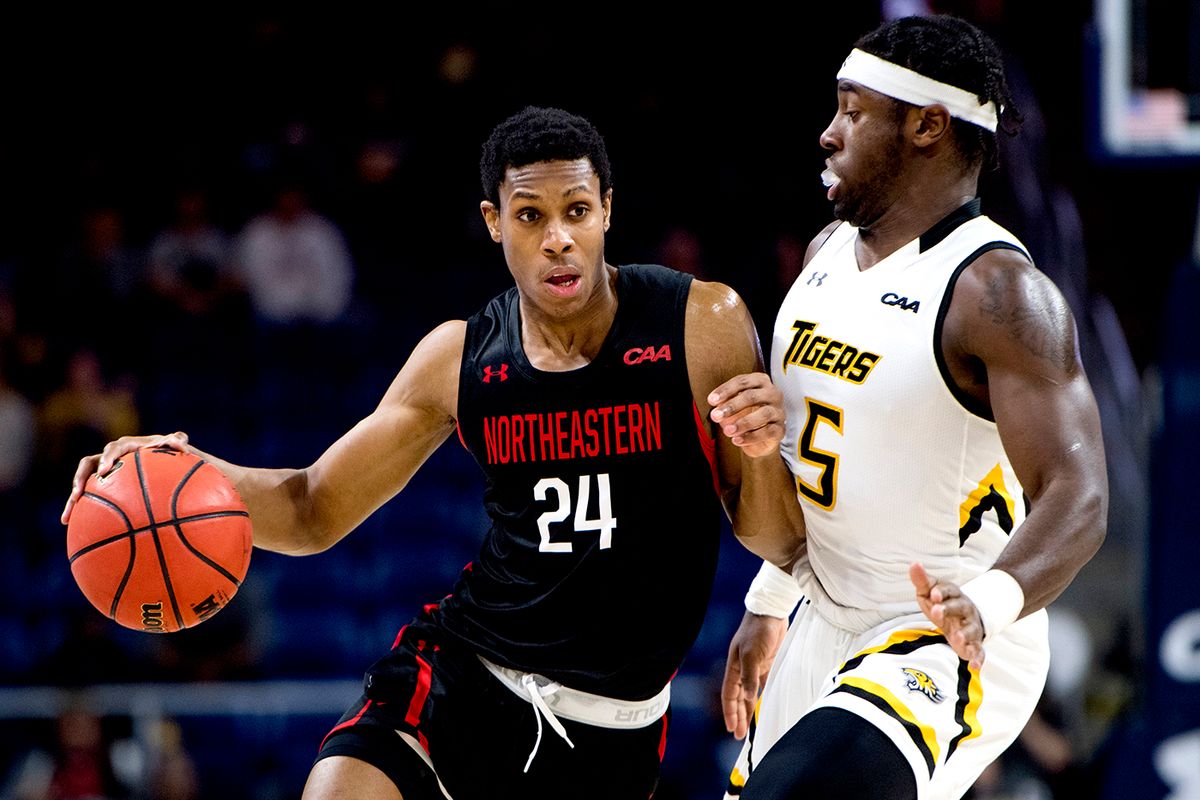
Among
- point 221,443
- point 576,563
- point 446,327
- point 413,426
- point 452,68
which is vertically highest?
point 452,68

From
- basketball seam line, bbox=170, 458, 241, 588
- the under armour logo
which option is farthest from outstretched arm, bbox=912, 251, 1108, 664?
basketball seam line, bbox=170, 458, 241, 588

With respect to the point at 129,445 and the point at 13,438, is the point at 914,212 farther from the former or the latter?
the point at 13,438

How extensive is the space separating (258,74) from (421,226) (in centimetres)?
194

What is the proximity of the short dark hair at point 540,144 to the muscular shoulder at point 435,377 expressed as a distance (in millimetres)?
418

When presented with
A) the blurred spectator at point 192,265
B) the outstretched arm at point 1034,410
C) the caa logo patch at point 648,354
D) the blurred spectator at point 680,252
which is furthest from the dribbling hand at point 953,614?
the blurred spectator at point 192,265

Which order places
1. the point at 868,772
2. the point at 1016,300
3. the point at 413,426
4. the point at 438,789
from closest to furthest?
the point at 868,772
the point at 1016,300
the point at 438,789
the point at 413,426

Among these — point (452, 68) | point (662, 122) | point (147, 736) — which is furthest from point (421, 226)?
point (147, 736)

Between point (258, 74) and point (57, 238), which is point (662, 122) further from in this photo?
point (57, 238)

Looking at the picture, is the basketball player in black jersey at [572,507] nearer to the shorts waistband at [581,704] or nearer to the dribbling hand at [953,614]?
the shorts waistband at [581,704]

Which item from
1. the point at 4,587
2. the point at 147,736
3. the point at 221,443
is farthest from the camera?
the point at 221,443

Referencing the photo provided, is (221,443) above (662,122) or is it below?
below

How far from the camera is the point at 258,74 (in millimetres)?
11477

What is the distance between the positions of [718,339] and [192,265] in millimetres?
7182

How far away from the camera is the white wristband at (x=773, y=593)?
4219mm
